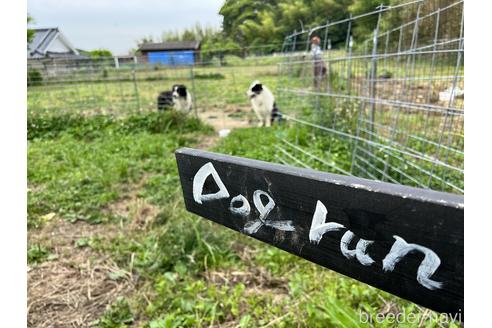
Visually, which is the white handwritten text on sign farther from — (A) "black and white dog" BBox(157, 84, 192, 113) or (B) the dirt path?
(A) "black and white dog" BBox(157, 84, 192, 113)

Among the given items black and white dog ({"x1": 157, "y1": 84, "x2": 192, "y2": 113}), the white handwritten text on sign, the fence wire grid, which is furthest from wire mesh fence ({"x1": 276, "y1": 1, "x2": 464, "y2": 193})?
black and white dog ({"x1": 157, "y1": 84, "x2": 192, "y2": 113})

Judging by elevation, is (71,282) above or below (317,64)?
below

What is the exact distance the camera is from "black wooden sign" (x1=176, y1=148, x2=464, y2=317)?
39cm

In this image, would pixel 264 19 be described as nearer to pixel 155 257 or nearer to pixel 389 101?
pixel 155 257

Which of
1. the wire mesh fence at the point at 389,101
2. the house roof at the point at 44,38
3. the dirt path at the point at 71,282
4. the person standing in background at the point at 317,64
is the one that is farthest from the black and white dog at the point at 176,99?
the dirt path at the point at 71,282

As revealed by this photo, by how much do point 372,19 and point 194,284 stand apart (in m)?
2.80

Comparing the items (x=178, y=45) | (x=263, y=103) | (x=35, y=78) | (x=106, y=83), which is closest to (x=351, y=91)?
(x=263, y=103)

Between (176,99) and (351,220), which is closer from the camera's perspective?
(351,220)

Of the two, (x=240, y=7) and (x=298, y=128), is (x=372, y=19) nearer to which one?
(x=298, y=128)

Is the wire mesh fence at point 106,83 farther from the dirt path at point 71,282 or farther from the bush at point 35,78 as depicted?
the dirt path at point 71,282

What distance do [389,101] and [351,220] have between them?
2686mm

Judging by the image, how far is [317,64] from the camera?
13.7 feet
